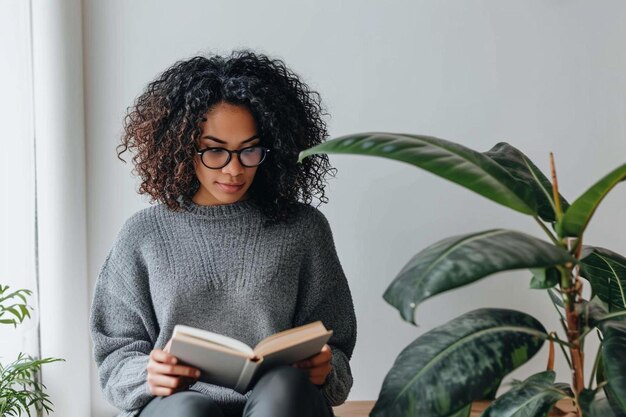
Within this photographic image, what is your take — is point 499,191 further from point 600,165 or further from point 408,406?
point 600,165

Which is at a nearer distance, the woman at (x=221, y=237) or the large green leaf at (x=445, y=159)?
the large green leaf at (x=445, y=159)

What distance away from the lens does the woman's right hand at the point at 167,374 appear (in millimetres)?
1487

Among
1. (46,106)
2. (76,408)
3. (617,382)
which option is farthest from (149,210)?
(617,382)

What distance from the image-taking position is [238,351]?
139cm

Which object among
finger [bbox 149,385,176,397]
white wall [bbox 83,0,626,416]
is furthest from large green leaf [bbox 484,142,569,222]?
white wall [bbox 83,0,626,416]

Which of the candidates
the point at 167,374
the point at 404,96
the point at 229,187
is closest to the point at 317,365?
the point at 167,374

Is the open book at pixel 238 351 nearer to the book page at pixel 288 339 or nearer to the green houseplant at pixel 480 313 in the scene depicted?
the book page at pixel 288 339

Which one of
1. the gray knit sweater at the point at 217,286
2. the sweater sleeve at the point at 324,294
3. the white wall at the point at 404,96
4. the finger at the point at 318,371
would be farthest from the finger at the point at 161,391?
the white wall at the point at 404,96

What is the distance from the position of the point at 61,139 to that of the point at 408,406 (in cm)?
143

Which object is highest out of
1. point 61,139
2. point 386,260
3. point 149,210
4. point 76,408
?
point 61,139

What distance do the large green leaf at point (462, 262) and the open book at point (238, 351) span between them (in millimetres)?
447

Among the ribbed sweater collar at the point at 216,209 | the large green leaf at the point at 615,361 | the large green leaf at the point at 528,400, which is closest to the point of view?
the large green leaf at the point at 615,361

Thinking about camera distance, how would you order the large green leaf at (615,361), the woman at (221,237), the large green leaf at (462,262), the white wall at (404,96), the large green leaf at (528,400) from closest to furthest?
the large green leaf at (462,262)
the large green leaf at (615,361)
the large green leaf at (528,400)
the woman at (221,237)
the white wall at (404,96)

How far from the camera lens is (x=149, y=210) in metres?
1.82
